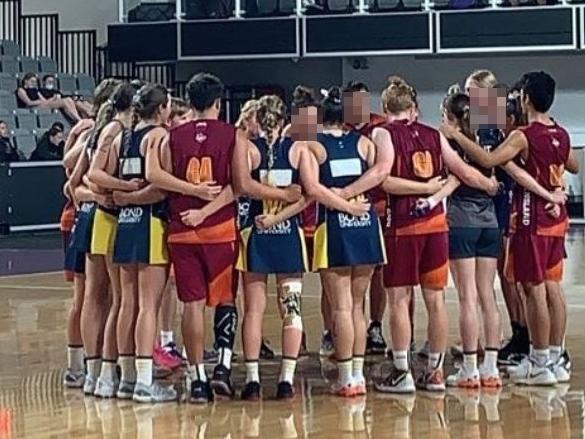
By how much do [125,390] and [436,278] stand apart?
1855 millimetres

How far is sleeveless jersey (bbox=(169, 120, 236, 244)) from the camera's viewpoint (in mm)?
7574

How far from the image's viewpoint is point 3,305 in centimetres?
1245

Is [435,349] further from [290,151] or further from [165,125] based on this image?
[165,125]

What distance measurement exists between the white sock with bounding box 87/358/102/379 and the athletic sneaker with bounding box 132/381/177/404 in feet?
1.44

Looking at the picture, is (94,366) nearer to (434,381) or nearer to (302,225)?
(302,225)

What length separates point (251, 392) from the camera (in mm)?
7836

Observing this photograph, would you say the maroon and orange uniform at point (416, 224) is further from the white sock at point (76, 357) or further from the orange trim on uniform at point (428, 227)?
the white sock at point (76, 357)

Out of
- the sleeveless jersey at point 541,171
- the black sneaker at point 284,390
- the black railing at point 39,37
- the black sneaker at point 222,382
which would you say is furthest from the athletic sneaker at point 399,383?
the black railing at point 39,37

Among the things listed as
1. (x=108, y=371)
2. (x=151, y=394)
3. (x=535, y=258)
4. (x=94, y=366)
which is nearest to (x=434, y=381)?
(x=535, y=258)

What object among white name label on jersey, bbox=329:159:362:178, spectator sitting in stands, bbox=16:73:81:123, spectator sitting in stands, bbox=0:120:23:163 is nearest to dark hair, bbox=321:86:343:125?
white name label on jersey, bbox=329:159:362:178

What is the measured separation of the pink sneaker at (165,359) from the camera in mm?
8812

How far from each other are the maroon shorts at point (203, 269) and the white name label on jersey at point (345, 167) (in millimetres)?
688

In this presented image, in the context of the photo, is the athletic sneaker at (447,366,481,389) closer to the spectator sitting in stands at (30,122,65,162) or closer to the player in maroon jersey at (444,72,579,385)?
the player in maroon jersey at (444,72,579,385)

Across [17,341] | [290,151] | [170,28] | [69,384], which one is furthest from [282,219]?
[170,28]
